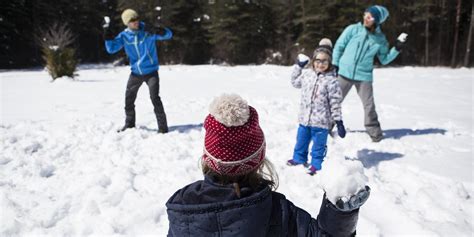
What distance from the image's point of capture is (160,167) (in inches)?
159

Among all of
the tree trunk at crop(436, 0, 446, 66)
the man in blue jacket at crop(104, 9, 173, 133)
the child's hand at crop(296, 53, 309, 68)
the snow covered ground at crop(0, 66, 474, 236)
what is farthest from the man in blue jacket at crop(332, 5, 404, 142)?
the tree trunk at crop(436, 0, 446, 66)

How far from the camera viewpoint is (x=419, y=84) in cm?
1305

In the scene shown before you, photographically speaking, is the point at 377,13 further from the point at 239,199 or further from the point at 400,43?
the point at 239,199

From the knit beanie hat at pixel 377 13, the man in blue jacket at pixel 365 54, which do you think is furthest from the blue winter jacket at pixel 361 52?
the knit beanie hat at pixel 377 13

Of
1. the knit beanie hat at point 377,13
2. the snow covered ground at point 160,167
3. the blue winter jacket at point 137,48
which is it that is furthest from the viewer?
the blue winter jacket at point 137,48

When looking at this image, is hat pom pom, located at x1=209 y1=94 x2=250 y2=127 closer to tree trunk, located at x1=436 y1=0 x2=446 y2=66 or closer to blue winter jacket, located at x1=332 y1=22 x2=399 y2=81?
blue winter jacket, located at x1=332 y1=22 x2=399 y2=81

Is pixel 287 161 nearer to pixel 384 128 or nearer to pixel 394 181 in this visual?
pixel 394 181

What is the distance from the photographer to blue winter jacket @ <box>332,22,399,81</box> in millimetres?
5238

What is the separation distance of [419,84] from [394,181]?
414 inches

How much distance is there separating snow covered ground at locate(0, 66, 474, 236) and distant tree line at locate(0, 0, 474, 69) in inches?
731

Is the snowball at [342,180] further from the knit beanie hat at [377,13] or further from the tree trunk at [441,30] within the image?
the tree trunk at [441,30]

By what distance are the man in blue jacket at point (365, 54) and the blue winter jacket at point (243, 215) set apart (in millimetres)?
4043

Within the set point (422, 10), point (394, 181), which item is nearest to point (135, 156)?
point (394, 181)

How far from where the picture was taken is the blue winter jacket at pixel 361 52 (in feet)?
17.2
